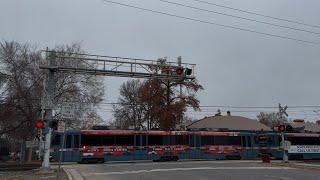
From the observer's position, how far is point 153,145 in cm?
4597

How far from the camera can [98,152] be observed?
4344 cm

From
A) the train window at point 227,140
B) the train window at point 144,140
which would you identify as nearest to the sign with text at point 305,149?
the train window at point 227,140

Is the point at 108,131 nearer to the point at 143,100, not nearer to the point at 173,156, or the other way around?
the point at 173,156

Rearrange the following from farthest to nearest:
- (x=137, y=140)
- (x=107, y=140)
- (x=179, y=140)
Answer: (x=179, y=140) → (x=137, y=140) → (x=107, y=140)

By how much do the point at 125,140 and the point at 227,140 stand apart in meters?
11.0

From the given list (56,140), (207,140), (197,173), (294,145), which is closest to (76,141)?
(56,140)

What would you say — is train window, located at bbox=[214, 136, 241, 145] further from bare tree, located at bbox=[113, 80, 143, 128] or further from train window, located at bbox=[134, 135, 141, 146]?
bare tree, located at bbox=[113, 80, 143, 128]

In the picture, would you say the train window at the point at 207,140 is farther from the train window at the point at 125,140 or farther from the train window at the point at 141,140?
the train window at the point at 125,140

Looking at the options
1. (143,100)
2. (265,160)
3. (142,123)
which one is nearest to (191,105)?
(143,100)

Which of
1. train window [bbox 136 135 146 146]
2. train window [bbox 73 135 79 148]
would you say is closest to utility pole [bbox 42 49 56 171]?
train window [bbox 73 135 79 148]

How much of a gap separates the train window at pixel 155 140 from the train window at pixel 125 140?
1.79 m

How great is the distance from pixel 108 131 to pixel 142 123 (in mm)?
30839

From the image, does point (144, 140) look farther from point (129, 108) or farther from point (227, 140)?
point (129, 108)

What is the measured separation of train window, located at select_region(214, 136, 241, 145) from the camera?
1933 inches
